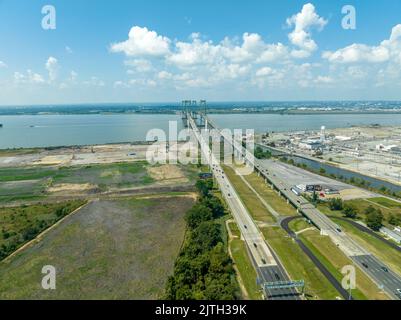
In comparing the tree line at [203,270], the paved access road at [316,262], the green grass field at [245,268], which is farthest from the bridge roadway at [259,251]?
the paved access road at [316,262]

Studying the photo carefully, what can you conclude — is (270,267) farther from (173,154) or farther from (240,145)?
(240,145)

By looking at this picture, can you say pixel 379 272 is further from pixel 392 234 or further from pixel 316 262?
pixel 392 234

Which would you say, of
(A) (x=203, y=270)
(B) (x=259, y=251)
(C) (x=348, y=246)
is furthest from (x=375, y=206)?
(A) (x=203, y=270)

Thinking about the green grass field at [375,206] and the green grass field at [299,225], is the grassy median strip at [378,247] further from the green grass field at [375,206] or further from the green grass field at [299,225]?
the green grass field at [375,206]

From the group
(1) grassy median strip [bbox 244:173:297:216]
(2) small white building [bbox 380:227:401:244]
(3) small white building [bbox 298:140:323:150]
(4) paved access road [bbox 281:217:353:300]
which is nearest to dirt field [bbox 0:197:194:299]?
(4) paved access road [bbox 281:217:353:300]

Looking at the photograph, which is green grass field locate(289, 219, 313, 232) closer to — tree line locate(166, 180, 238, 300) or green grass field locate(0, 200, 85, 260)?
tree line locate(166, 180, 238, 300)
